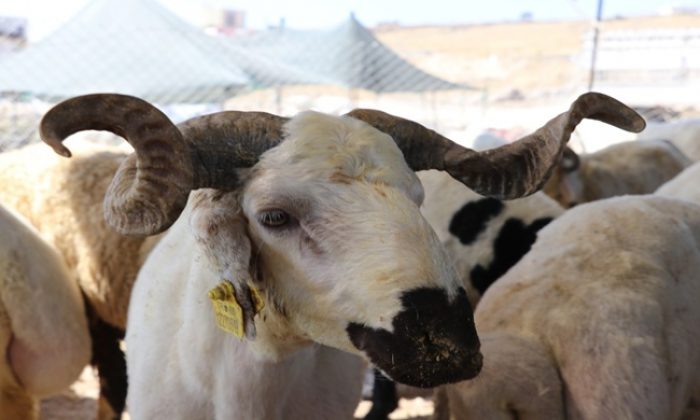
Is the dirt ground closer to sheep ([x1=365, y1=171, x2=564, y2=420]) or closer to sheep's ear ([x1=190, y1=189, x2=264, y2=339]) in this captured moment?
sheep ([x1=365, y1=171, x2=564, y2=420])

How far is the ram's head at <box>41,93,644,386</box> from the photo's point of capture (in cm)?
228

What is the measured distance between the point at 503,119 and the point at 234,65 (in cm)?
→ 1004

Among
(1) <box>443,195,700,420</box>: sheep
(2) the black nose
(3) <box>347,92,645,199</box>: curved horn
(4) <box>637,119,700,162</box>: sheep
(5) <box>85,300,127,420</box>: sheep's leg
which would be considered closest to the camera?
(2) the black nose

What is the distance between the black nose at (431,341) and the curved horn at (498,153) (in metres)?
0.77

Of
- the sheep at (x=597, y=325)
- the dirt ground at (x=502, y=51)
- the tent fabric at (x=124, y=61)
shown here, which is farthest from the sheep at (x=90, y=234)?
the dirt ground at (x=502, y=51)

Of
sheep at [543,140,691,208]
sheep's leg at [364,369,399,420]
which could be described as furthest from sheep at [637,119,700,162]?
sheep's leg at [364,369,399,420]

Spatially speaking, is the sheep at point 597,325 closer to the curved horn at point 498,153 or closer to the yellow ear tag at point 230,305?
the curved horn at point 498,153

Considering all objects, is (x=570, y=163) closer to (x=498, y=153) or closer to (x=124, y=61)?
(x=498, y=153)

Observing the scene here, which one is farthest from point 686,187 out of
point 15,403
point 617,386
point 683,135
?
point 683,135

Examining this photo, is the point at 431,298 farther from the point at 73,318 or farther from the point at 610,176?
the point at 610,176

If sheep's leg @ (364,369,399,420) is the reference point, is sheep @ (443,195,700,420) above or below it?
above

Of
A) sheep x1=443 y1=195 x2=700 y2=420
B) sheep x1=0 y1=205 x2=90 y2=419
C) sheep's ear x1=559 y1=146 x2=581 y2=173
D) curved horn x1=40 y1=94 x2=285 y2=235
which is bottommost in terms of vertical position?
sheep's ear x1=559 y1=146 x2=581 y2=173

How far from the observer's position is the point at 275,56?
514 inches

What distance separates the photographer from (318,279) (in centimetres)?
249
